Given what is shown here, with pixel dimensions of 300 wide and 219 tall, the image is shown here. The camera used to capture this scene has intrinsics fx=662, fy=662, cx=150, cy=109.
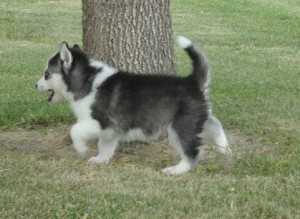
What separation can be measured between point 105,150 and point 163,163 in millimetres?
572

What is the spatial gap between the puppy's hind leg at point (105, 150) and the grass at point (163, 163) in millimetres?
89

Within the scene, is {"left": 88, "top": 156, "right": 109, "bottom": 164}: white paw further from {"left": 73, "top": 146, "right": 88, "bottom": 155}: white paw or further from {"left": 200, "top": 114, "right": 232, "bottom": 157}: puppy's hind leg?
{"left": 200, "top": 114, "right": 232, "bottom": 157}: puppy's hind leg

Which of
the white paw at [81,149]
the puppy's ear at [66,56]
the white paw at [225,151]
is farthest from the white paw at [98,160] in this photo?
the white paw at [225,151]

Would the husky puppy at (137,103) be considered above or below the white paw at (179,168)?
above

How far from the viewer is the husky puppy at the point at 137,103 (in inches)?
231

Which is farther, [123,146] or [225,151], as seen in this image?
[123,146]

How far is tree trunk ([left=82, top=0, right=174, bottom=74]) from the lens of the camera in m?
6.85

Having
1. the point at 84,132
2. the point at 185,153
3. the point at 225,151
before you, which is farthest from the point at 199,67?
the point at 84,132

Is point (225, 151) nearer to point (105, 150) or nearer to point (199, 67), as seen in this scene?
point (199, 67)

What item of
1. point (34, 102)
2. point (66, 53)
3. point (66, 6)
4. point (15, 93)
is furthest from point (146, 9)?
point (66, 6)

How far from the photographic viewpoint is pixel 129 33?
22.7 feet

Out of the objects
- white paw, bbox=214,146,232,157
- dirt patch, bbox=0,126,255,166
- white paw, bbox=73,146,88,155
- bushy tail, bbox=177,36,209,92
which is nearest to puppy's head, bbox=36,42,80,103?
white paw, bbox=73,146,88,155

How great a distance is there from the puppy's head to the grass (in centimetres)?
64

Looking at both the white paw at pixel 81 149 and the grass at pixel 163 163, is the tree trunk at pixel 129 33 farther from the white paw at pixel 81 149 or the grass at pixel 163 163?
the white paw at pixel 81 149
